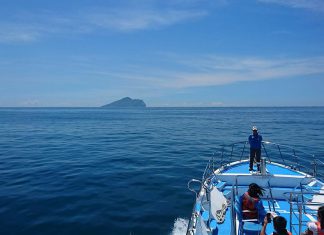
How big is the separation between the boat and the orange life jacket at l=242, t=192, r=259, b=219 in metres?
0.16

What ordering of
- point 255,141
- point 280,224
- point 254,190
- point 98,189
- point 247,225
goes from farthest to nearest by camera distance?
point 98,189 → point 255,141 → point 247,225 → point 254,190 → point 280,224

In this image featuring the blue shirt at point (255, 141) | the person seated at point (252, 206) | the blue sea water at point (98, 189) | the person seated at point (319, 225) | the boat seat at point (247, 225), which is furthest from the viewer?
the blue shirt at point (255, 141)

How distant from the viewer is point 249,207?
8.73 metres

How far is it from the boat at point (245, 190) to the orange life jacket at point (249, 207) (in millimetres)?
164

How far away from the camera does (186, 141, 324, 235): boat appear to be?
855 cm

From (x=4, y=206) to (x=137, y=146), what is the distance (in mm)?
19380

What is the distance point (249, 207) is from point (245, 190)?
424cm

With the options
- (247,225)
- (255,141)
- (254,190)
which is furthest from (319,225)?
(255,141)

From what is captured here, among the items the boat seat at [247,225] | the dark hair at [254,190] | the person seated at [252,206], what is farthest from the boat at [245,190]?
the dark hair at [254,190]

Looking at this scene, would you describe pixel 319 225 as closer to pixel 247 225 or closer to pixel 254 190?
pixel 254 190

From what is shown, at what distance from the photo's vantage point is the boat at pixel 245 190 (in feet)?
28.0

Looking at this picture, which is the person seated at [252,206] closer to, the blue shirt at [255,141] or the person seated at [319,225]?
the person seated at [319,225]

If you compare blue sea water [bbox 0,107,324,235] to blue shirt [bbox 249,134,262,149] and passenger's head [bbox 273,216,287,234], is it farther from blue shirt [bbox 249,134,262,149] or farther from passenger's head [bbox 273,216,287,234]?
passenger's head [bbox 273,216,287,234]

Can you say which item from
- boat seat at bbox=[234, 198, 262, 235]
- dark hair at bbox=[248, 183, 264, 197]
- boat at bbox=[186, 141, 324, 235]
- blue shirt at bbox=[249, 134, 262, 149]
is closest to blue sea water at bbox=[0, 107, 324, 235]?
boat at bbox=[186, 141, 324, 235]
